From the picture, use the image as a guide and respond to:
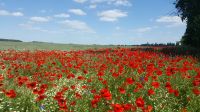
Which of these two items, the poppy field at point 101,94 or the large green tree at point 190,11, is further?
the large green tree at point 190,11

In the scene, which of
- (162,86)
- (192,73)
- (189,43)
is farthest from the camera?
(189,43)

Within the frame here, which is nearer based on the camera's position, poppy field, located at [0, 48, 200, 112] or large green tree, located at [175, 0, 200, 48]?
poppy field, located at [0, 48, 200, 112]

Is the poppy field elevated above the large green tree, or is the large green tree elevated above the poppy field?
the large green tree

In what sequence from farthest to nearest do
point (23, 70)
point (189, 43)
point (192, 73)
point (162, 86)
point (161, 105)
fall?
point (189, 43), point (23, 70), point (192, 73), point (162, 86), point (161, 105)

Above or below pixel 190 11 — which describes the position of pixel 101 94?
below

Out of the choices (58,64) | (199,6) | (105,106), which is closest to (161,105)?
(105,106)

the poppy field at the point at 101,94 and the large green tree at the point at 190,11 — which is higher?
the large green tree at the point at 190,11

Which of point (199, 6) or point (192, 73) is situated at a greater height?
point (199, 6)

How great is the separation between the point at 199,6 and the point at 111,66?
14174 millimetres

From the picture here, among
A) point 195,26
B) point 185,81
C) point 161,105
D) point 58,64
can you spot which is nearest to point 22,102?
point 161,105

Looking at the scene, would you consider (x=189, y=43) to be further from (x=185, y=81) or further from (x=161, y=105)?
(x=161, y=105)

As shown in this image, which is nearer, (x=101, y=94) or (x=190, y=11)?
(x=101, y=94)

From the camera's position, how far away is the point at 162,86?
11109mm

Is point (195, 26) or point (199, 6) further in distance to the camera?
point (199, 6)
